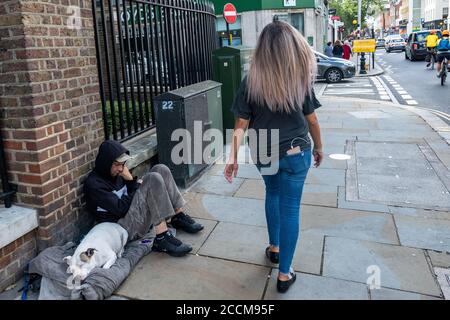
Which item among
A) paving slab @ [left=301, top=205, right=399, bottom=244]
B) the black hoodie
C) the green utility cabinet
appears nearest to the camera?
the black hoodie

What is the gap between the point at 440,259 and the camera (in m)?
3.38

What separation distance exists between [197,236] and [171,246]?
0.45 metres

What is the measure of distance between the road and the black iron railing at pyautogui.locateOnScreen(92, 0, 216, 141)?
6.01 m

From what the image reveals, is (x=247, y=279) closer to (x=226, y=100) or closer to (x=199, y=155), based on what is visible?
(x=199, y=155)

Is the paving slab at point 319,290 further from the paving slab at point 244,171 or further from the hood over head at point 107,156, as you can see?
the paving slab at point 244,171

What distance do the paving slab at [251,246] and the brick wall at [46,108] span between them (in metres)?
1.21

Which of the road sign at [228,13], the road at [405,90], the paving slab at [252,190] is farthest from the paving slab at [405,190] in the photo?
the road sign at [228,13]

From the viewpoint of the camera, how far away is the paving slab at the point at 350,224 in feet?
12.5

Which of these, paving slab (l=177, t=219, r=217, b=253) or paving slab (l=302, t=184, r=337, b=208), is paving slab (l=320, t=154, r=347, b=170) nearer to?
paving slab (l=302, t=184, r=337, b=208)

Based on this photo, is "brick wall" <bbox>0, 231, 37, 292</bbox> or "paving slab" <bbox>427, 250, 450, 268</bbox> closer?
"brick wall" <bbox>0, 231, 37, 292</bbox>

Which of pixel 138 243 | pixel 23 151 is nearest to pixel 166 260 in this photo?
pixel 138 243

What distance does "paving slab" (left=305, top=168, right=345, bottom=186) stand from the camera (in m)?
5.25

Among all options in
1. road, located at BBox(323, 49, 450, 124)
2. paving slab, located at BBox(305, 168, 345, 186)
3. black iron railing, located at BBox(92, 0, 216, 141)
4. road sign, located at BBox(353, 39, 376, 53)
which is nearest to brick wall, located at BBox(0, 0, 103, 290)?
black iron railing, located at BBox(92, 0, 216, 141)
